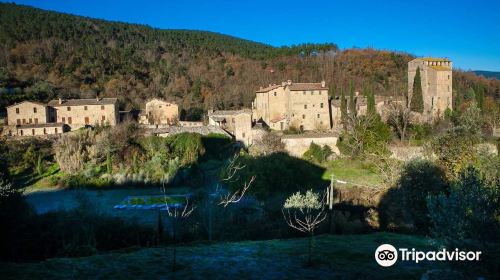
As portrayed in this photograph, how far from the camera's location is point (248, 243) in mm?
12336

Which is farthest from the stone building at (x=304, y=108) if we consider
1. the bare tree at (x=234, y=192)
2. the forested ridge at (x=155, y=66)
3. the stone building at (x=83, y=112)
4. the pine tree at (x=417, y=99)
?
the bare tree at (x=234, y=192)

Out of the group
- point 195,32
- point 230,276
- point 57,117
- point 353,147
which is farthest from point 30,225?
point 195,32

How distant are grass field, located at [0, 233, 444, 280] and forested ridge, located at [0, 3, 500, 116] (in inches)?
1596

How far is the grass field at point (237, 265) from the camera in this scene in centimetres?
909

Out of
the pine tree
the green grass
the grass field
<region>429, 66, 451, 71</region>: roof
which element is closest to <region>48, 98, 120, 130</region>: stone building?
the green grass

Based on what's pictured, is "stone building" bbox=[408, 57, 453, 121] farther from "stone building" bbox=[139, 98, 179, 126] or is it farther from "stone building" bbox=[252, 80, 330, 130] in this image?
"stone building" bbox=[139, 98, 179, 126]

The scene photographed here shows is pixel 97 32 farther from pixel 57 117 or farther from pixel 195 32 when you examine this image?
pixel 57 117

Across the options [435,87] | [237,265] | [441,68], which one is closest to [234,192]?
[237,265]

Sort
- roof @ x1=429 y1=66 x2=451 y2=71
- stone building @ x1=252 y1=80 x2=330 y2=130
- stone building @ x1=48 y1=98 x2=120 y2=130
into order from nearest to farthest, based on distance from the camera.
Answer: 1. stone building @ x1=252 y1=80 x2=330 y2=130
2. stone building @ x1=48 y1=98 x2=120 y2=130
3. roof @ x1=429 y1=66 x2=451 y2=71

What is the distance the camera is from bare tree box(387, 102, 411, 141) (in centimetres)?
3572

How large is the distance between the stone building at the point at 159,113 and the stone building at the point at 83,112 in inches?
170

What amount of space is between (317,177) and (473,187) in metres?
21.4

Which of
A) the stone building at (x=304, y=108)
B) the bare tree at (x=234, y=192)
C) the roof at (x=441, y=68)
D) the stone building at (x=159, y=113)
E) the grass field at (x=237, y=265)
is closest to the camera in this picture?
the grass field at (x=237, y=265)

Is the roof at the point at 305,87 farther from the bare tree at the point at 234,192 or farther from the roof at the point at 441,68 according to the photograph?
the bare tree at the point at 234,192
